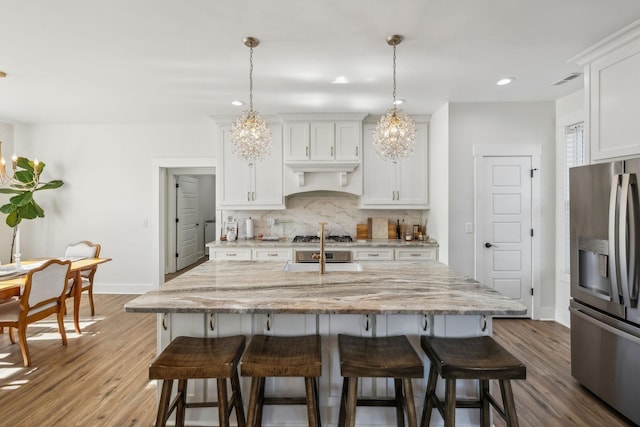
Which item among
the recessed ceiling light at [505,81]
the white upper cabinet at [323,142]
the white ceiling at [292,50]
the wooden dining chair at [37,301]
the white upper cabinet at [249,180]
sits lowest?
the wooden dining chair at [37,301]

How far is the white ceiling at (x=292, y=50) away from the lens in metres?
2.15

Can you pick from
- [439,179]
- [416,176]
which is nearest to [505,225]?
[439,179]

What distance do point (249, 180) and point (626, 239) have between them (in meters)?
3.89

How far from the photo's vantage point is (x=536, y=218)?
13.0 ft

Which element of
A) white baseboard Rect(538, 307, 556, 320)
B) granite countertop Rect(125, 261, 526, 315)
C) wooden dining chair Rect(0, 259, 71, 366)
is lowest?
white baseboard Rect(538, 307, 556, 320)

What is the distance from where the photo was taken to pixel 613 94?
245cm

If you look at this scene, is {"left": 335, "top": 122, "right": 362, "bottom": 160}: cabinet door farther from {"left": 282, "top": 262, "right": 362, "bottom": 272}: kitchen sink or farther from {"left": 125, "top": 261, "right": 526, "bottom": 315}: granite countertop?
{"left": 125, "top": 261, "right": 526, "bottom": 315}: granite countertop

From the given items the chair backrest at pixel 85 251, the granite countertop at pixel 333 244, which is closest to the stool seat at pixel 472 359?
the granite countertop at pixel 333 244

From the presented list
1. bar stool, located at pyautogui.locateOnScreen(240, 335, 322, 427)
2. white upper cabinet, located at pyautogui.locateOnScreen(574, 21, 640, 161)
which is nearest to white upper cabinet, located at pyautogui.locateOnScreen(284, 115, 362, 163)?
white upper cabinet, located at pyautogui.locateOnScreen(574, 21, 640, 161)

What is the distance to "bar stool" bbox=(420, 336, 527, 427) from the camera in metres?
1.53

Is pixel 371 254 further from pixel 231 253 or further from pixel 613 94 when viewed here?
pixel 613 94

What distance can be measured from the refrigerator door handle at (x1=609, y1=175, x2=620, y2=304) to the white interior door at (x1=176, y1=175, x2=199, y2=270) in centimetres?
620

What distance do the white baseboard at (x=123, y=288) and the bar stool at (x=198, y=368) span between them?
374 cm

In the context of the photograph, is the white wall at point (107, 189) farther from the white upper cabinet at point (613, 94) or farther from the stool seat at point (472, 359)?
the white upper cabinet at point (613, 94)
